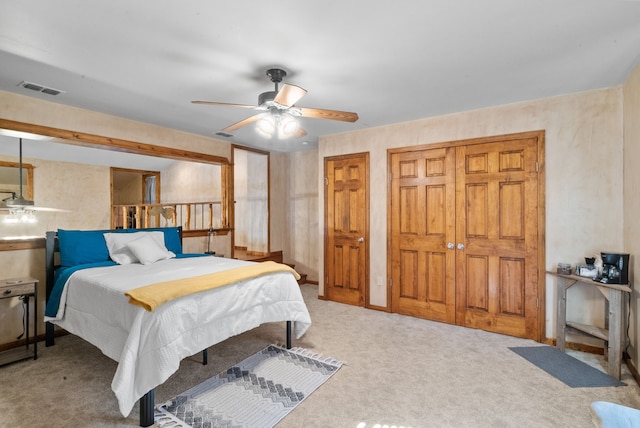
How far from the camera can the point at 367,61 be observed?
7.68ft

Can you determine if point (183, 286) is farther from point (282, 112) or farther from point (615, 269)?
point (615, 269)

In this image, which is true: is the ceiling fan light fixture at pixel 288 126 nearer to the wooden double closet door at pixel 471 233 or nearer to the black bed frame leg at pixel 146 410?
the wooden double closet door at pixel 471 233

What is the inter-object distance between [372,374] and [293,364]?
0.68m

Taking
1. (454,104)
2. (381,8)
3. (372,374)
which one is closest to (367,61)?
(381,8)

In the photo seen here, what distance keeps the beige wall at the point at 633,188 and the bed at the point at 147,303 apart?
2.73 m

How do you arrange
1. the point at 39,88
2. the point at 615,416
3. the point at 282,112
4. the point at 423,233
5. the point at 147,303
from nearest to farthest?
the point at 615,416 → the point at 147,303 → the point at 282,112 → the point at 39,88 → the point at 423,233

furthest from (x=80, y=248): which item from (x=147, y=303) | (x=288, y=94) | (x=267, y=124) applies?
(x=288, y=94)

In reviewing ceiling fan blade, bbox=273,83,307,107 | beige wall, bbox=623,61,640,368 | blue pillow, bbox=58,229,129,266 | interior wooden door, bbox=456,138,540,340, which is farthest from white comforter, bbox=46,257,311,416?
beige wall, bbox=623,61,640,368

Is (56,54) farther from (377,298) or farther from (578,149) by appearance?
(578,149)

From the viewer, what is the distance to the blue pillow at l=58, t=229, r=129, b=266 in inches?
121

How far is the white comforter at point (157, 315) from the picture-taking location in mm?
1857

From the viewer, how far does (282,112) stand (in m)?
2.50

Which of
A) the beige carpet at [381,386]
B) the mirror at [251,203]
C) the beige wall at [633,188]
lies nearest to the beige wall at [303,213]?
the mirror at [251,203]

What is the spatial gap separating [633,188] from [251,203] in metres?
5.23
